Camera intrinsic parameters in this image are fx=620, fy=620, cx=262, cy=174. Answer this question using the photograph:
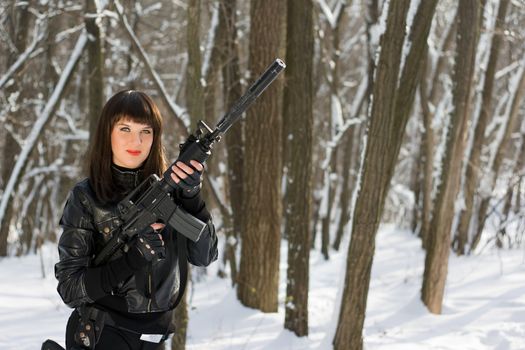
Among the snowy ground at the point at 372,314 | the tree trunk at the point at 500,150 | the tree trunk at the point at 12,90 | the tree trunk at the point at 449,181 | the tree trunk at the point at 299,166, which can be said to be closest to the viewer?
the snowy ground at the point at 372,314

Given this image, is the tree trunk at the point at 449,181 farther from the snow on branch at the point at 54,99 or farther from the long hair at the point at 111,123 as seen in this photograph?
the long hair at the point at 111,123

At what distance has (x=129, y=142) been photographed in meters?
2.48

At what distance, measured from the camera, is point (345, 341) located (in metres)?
→ 4.87

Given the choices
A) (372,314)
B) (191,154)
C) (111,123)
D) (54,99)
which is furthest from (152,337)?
(54,99)

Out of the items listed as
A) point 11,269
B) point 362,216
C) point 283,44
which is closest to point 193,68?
point 362,216

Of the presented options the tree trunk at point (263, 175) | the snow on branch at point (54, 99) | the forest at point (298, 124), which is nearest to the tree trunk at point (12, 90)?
the forest at point (298, 124)

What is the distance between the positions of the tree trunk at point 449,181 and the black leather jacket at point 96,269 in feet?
16.9

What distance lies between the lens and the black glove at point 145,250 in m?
2.30

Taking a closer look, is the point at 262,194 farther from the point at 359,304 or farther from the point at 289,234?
the point at 359,304

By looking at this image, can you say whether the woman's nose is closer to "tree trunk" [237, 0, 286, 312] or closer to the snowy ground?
the snowy ground

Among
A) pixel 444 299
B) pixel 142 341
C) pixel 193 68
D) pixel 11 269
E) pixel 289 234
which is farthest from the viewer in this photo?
pixel 11 269

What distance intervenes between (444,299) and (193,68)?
4.73m

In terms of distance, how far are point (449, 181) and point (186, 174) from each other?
5285 mm

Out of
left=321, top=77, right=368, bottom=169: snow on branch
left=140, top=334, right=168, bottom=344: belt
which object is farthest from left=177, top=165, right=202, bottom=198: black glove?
left=321, top=77, right=368, bottom=169: snow on branch
